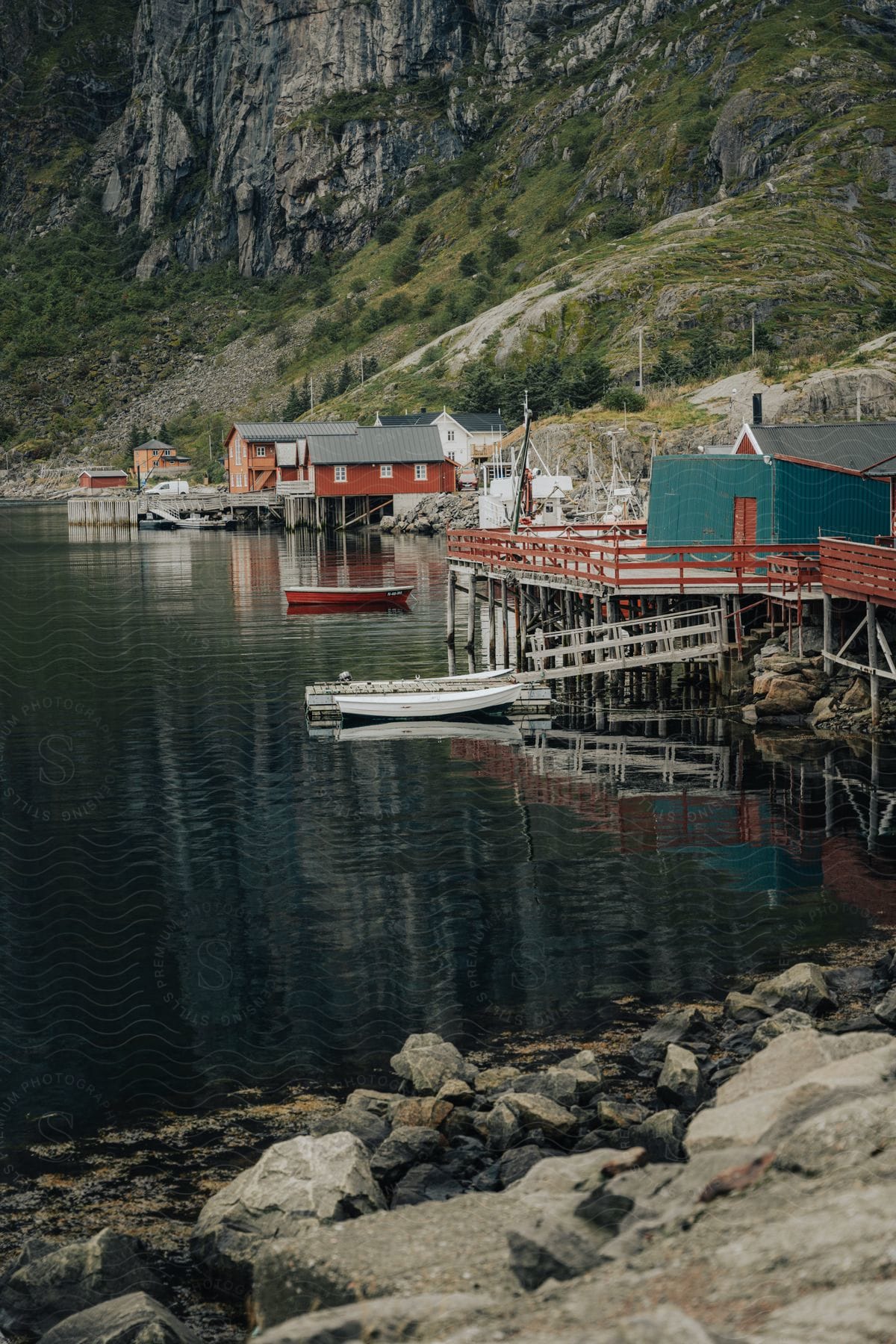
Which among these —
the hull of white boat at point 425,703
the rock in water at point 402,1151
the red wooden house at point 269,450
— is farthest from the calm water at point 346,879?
the red wooden house at point 269,450

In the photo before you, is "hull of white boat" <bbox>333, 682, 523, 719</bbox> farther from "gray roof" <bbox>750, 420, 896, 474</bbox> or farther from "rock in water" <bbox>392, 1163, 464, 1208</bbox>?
"rock in water" <bbox>392, 1163, 464, 1208</bbox>

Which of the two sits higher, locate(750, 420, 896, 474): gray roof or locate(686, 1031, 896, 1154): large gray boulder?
locate(750, 420, 896, 474): gray roof

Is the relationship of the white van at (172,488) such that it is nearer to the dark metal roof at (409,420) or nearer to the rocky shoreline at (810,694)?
the dark metal roof at (409,420)

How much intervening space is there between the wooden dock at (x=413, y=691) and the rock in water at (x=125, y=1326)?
27.1 meters

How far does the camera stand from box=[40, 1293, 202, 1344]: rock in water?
1135 cm

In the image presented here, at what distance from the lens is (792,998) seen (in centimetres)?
1842

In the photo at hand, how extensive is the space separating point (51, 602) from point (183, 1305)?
57.7 m

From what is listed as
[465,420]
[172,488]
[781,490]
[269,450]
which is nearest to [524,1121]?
[781,490]

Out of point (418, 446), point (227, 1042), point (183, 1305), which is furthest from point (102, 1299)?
point (418, 446)

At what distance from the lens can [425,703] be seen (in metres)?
38.5

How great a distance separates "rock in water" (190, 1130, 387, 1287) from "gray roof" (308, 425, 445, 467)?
364 feet

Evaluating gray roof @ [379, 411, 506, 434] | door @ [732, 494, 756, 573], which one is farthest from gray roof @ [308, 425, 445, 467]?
door @ [732, 494, 756, 573]

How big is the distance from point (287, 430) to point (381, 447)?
22171 mm

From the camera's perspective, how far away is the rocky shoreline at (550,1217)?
9617 mm
